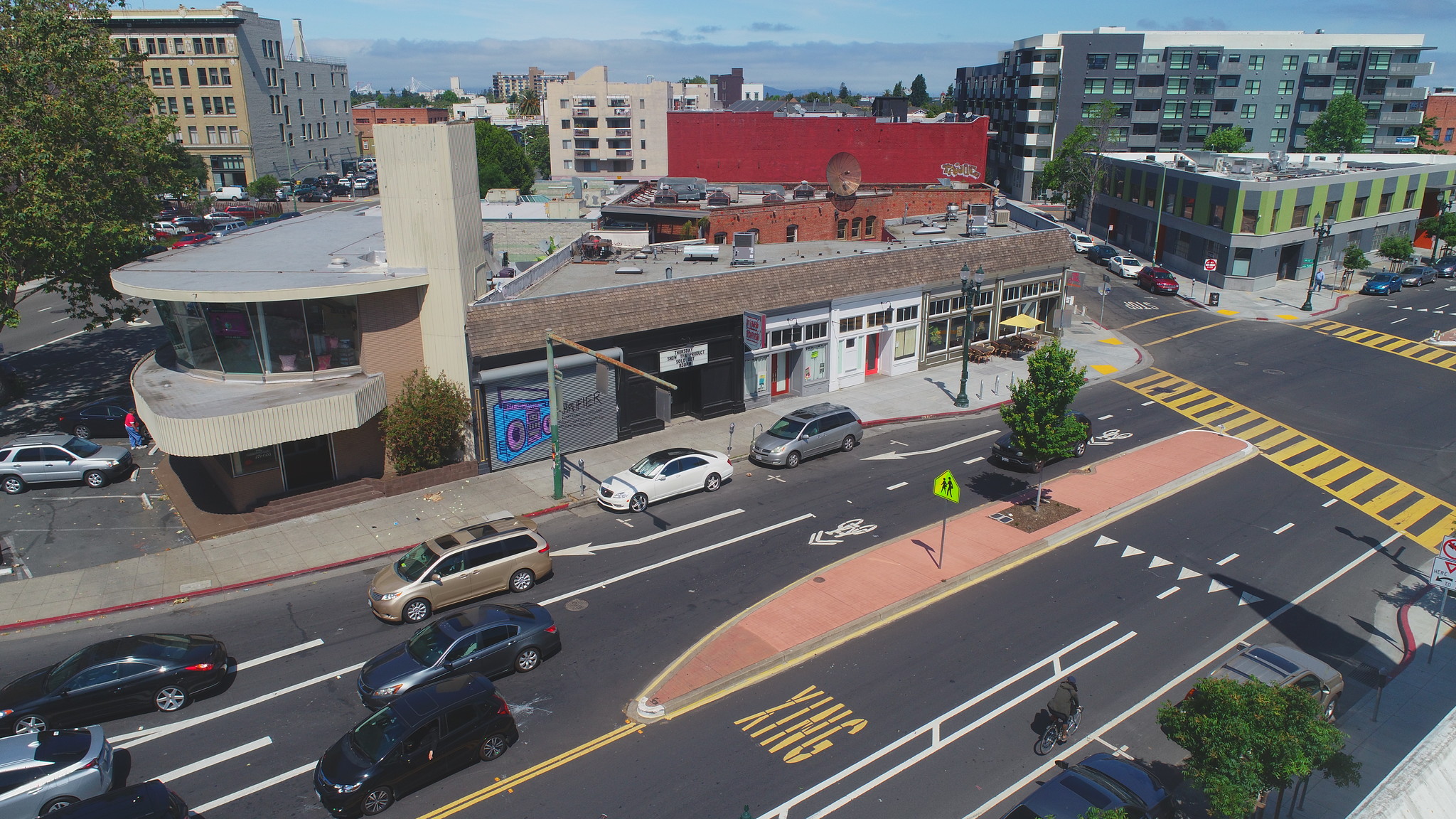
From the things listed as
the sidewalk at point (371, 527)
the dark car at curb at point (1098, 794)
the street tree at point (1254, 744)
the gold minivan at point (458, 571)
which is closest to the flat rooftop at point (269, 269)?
the sidewalk at point (371, 527)

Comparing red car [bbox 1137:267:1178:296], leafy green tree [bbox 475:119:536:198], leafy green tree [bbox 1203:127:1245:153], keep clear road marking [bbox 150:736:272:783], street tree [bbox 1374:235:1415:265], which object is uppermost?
leafy green tree [bbox 1203:127:1245:153]

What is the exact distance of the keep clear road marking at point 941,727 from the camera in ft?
52.9

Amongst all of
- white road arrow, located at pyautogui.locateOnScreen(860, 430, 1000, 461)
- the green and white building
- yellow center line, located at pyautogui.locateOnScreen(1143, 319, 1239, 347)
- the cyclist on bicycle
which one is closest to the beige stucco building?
white road arrow, located at pyautogui.locateOnScreen(860, 430, 1000, 461)

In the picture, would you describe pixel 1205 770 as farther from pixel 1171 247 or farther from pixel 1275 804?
pixel 1171 247

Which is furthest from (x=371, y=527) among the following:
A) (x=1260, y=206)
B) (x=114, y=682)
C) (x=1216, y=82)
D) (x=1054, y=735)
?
(x=1216, y=82)

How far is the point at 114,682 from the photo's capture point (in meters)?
18.0

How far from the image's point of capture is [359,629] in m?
21.6

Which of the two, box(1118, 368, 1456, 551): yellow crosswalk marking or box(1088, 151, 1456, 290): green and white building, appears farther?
box(1088, 151, 1456, 290): green and white building

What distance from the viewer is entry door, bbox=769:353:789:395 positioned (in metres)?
38.4

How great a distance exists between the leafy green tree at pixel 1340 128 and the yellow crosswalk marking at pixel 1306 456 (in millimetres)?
74023

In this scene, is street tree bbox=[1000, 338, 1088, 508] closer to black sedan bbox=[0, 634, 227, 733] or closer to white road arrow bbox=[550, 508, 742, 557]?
white road arrow bbox=[550, 508, 742, 557]

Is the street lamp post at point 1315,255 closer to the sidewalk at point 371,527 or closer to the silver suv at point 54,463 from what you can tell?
the sidewalk at point 371,527

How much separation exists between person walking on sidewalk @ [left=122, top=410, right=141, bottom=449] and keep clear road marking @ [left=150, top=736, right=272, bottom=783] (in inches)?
855

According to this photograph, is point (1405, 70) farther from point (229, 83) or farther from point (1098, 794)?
point (229, 83)
